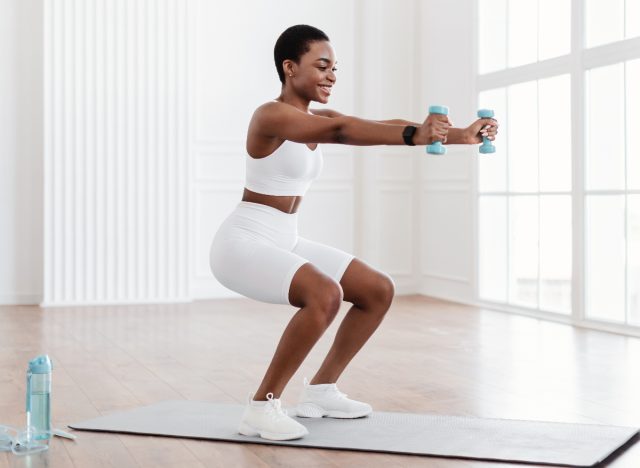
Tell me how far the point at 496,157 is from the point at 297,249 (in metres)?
3.39

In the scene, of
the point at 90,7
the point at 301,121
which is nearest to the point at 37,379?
the point at 301,121

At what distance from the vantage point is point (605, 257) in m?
4.89

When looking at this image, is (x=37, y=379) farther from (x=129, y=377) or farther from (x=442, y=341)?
(x=442, y=341)

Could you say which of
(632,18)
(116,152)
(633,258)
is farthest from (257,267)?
(116,152)

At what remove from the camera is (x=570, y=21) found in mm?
5133

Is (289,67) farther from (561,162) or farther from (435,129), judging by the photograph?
(561,162)

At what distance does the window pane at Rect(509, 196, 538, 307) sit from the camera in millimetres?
5484

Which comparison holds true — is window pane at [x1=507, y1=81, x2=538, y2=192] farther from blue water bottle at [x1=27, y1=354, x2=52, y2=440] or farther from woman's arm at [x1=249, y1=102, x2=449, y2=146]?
blue water bottle at [x1=27, y1=354, x2=52, y2=440]

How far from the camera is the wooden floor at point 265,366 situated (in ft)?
8.14

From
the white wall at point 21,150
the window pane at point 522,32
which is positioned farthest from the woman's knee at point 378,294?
the white wall at point 21,150

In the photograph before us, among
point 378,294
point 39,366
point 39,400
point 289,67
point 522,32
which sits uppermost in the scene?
point 522,32

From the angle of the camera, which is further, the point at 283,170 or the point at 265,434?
the point at 283,170

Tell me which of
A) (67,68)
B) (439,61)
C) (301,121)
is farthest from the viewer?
(439,61)

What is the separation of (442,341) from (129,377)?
1636 mm
